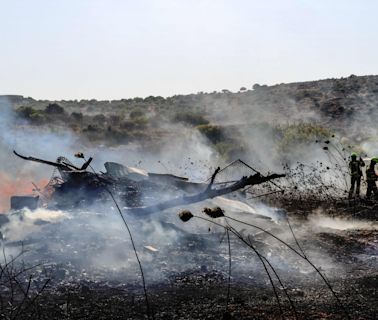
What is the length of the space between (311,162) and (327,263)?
12.2 meters

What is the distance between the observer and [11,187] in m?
16.4

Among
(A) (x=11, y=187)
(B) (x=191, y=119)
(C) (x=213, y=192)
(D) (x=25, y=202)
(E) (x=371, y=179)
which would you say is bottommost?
(A) (x=11, y=187)

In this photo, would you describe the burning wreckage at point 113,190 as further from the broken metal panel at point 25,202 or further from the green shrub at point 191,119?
the green shrub at point 191,119

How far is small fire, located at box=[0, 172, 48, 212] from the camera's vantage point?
14609 millimetres

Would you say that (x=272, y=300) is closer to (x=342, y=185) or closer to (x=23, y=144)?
(x=342, y=185)

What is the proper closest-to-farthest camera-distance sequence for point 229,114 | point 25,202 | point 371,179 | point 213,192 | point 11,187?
point 213,192, point 25,202, point 371,179, point 11,187, point 229,114

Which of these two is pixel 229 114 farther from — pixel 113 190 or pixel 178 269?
pixel 178 269

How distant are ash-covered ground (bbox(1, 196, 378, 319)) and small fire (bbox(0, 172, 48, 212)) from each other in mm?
5351

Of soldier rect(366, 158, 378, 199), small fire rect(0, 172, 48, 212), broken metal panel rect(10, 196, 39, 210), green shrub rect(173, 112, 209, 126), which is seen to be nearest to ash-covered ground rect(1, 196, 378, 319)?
broken metal panel rect(10, 196, 39, 210)

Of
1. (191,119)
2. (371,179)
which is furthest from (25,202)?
(191,119)

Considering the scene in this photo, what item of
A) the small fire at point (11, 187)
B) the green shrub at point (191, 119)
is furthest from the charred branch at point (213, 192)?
the green shrub at point (191, 119)

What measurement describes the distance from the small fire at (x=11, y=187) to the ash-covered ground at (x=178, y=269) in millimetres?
5351

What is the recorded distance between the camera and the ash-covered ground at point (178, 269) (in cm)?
586

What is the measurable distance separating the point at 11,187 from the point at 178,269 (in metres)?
11.0
